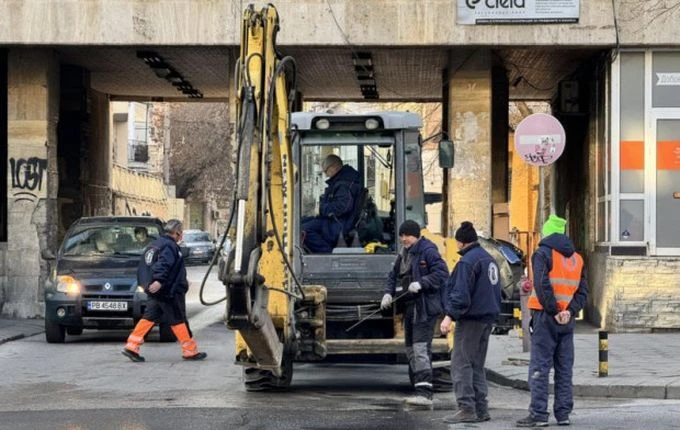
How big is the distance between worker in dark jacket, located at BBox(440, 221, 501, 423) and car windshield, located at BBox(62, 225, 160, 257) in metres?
Result: 9.99

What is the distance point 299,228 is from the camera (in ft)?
46.6

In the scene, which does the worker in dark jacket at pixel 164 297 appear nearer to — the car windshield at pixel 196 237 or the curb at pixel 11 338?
the curb at pixel 11 338

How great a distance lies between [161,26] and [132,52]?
9.12 feet

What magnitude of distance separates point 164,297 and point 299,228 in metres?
3.84

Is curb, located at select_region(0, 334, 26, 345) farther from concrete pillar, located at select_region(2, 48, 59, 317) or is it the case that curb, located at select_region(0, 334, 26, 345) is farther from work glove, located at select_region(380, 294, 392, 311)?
work glove, located at select_region(380, 294, 392, 311)

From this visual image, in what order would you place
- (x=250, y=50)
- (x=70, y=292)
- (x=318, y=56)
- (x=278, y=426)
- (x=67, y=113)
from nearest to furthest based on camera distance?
1. (x=278, y=426)
2. (x=250, y=50)
3. (x=70, y=292)
4. (x=318, y=56)
5. (x=67, y=113)

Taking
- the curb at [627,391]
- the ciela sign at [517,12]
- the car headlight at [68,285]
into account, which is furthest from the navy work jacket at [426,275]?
the ciela sign at [517,12]

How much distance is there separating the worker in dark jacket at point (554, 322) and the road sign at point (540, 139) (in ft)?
15.3

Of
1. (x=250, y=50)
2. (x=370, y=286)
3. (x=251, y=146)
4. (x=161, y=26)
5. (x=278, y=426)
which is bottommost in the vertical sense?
(x=278, y=426)

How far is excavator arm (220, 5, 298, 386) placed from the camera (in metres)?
11.3

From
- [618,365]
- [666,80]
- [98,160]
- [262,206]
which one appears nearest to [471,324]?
[262,206]

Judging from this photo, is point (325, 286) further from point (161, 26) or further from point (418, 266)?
point (161, 26)

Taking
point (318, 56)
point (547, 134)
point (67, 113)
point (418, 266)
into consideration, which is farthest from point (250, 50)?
point (67, 113)

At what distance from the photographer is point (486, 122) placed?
2422 centimetres
